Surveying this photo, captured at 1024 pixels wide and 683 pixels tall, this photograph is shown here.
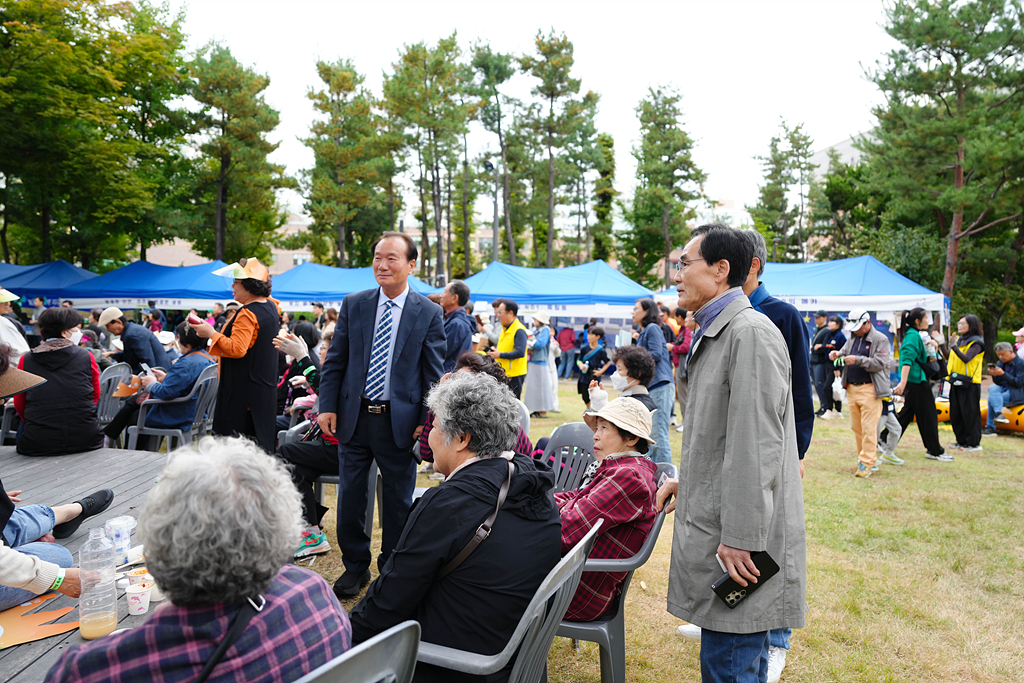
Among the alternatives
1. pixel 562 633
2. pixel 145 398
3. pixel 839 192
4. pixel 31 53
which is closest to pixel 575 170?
pixel 839 192

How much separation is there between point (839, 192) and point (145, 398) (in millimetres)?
40076

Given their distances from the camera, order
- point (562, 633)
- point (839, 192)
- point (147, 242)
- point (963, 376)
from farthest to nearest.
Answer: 1. point (839, 192)
2. point (147, 242)
3. point (963, 376)
4. point (562, 633)

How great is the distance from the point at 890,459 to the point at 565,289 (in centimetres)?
947

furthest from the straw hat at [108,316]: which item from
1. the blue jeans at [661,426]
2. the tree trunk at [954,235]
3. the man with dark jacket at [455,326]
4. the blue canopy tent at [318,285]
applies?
the tree trunk at [954,235]

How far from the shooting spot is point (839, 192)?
37094 mm

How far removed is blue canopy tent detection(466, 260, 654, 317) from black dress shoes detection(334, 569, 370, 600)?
1227 cm

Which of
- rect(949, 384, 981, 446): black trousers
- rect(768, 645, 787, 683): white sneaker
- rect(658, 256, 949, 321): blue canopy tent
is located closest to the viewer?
rect(768, 645, 787, 683): white sneaker

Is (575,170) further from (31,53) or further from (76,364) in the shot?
(76,364)

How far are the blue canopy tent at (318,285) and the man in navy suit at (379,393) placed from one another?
43.2ft

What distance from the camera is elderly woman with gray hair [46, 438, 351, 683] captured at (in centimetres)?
104

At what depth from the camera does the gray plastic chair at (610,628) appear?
2293mm

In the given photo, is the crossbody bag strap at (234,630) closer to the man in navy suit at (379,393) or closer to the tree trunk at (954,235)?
the man in navy suit at (379,393)

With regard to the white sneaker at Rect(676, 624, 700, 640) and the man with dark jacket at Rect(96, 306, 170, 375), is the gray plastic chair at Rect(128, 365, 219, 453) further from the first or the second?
the white sneaker at Rect(676, 624, 700, 640)

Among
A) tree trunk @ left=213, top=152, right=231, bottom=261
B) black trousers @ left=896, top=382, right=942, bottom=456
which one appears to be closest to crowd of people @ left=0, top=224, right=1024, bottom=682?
black trousers @ left=896, top=382, right=942, bottom=456
